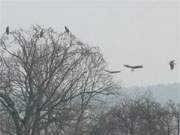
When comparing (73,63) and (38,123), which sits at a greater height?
(73,63)

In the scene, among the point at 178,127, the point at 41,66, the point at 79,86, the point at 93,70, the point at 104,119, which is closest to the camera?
the point at 41,66

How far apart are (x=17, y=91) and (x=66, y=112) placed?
305cm

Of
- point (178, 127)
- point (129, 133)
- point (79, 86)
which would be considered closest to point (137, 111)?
point (129, 133)

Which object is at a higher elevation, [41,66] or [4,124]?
[41,66]

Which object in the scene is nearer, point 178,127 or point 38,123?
point 38,123

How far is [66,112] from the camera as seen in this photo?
35.3 meters

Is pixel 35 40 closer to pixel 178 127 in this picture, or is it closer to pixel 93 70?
pixel 93 70

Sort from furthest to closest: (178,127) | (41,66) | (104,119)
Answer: (178,127), (104,119), (41,66)

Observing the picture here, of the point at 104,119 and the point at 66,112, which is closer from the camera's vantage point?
the point at 66,112

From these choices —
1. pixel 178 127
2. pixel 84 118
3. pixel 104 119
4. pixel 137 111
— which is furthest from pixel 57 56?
pixel 178 127

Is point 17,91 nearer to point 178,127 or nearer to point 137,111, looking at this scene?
point 137,111

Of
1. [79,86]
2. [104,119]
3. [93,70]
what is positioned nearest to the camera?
[79,86]

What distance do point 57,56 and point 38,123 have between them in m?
4.01

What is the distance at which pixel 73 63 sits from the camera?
3625 cm
